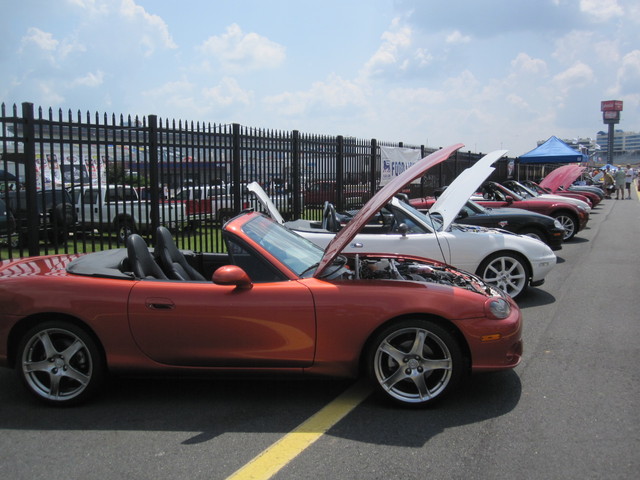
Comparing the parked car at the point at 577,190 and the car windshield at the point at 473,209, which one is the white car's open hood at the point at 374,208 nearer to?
the car windshield at the point at 473,209

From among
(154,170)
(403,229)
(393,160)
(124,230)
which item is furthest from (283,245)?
(393,160)

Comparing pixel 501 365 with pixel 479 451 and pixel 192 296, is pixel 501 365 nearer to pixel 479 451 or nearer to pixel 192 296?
pixel 479 451

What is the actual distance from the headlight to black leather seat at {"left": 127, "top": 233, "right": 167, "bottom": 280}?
93.3 inches

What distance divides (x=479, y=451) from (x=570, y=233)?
11.9 m

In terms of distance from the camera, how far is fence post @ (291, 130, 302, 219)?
1166 centimetres

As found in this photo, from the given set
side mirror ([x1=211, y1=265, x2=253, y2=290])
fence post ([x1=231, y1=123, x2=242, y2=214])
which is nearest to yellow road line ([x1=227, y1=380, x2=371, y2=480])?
side mirror ([x1=211, y1=265, x2=253, y2=290])

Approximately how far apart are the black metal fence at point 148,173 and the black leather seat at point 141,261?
3114 mm

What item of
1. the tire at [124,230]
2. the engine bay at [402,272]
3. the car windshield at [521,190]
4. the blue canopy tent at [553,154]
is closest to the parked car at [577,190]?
the blue canopy tent at [553,154]

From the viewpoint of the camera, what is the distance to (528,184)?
18.5 meters

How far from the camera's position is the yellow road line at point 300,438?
306 centimetres

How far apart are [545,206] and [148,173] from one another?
932cm

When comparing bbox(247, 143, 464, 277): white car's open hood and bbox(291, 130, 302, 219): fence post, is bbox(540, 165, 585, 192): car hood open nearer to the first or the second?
bbox(291, 130, 302, 219): fence post

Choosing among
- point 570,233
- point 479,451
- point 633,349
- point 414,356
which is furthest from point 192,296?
point 570,233

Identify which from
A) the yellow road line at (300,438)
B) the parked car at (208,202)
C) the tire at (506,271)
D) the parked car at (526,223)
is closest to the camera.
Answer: the yellow road line at (300,438)
